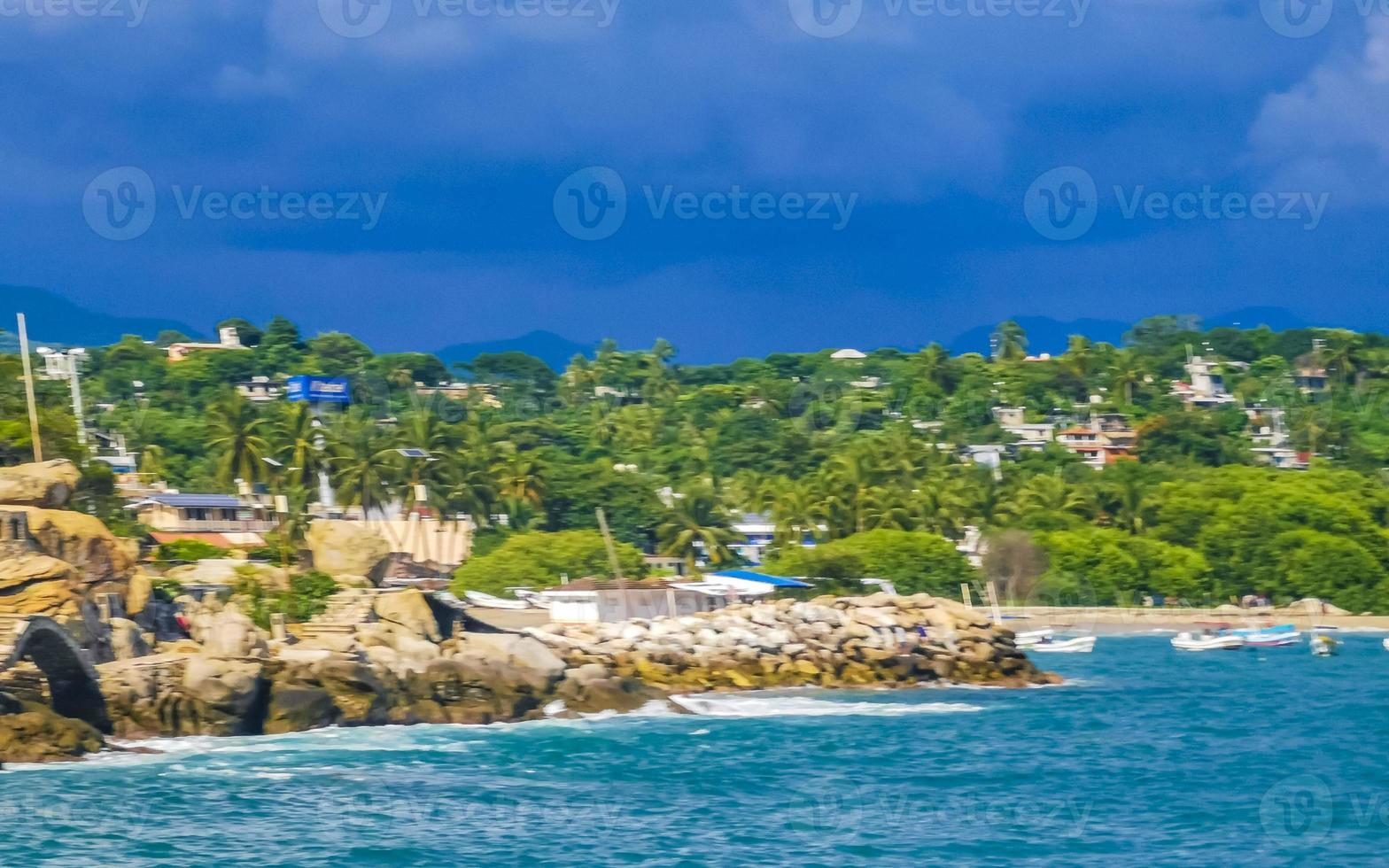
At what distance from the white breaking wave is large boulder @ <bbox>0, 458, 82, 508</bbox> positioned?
1575cm

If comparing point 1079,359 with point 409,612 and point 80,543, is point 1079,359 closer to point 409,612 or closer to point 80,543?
point 409,612

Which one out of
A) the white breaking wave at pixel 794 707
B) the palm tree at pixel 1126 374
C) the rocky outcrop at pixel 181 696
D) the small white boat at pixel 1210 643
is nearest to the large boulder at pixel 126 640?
the rocky outcrop at pixel 181 696

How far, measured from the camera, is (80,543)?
43844mm

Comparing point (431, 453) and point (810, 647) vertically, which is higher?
point (431, 453)

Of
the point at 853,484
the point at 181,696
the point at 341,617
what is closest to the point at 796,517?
the point at 853,484

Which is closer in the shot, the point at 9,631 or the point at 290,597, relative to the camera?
the point at 9,631

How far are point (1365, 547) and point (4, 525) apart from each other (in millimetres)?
65688

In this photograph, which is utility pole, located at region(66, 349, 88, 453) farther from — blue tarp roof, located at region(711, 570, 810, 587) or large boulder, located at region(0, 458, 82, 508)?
blue tarp roof, located at region(711, 570, 810, 587)

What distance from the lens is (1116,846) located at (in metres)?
29.8

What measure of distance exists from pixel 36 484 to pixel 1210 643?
4524 cm

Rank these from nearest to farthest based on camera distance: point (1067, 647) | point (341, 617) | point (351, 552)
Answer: point (341, 617)
point (351, 552)
point (1067, 647)

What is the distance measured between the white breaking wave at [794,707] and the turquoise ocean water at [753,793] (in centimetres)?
16

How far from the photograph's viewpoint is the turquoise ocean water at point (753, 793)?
29.2 meters

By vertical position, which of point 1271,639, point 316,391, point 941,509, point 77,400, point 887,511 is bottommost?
point 1271,639
